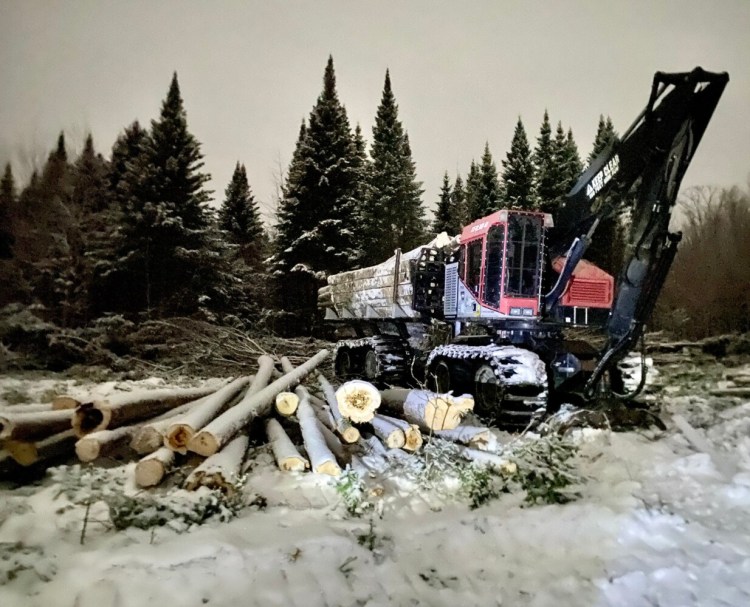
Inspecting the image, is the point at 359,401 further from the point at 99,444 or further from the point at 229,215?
the point at 229,215

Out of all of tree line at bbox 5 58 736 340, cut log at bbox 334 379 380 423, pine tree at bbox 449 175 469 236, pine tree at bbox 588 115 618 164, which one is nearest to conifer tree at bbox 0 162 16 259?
tree line at bbox 5 58 736 340

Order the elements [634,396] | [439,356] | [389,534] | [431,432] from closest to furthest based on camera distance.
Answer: [389,534]
[431,432]
[634,396]
[439,356]

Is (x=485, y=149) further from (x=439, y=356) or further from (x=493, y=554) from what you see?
(x=493, y=554)

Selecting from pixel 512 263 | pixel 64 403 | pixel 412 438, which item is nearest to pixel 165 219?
pixel 64 403

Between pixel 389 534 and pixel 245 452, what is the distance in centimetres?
170

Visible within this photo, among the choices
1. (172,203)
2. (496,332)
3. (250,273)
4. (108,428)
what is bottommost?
(108,428)

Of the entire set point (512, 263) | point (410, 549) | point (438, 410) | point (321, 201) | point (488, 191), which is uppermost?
point (488, 191)

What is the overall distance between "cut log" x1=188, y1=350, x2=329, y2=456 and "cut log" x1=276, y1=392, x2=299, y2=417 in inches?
3.7

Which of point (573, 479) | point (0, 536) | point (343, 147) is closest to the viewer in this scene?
point (0, 536)

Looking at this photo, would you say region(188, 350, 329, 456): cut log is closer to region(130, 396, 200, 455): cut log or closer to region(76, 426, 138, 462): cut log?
region(130, 396, 200, 455): cut log

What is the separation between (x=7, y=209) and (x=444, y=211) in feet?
24.3

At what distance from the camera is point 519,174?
7.69 meters

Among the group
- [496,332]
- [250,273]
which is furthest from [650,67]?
[250,273]

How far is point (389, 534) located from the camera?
2957 millimetres
